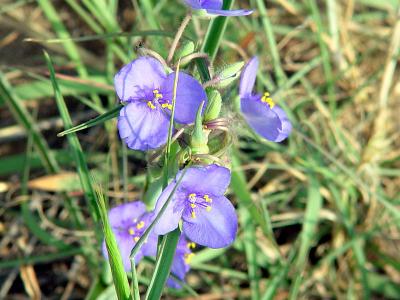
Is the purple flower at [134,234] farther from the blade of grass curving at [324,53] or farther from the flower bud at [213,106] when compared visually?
→ the blade of grass curving at [324,53]

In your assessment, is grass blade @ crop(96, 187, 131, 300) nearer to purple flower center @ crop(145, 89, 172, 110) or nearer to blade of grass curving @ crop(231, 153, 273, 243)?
purple flower center @ crop(145, 89, 172, 110)

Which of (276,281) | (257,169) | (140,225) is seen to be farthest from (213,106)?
(257,169)

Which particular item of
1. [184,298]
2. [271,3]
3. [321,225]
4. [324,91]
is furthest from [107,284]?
[271,3]

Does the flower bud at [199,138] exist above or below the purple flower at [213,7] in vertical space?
below

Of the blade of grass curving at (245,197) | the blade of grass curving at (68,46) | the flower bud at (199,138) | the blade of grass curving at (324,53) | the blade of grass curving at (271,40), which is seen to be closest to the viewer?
the flower bud at (199,138)

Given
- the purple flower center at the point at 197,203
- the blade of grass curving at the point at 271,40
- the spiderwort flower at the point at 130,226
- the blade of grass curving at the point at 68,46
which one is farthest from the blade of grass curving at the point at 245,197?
the blade of grass curving at the point at 68,46

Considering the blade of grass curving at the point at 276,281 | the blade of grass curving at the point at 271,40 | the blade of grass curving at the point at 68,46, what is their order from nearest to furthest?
the blade of grass curving at the point at 276,281
the blade of grass curving at the point at 271,40
the blade of grass curving at the point at 68,46

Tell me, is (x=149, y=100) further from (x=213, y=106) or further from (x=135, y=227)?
(x=135, y=227)

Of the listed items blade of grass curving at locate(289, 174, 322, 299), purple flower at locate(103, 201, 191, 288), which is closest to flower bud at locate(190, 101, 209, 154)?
purple flower at locate(103, 201, 191, 288)
